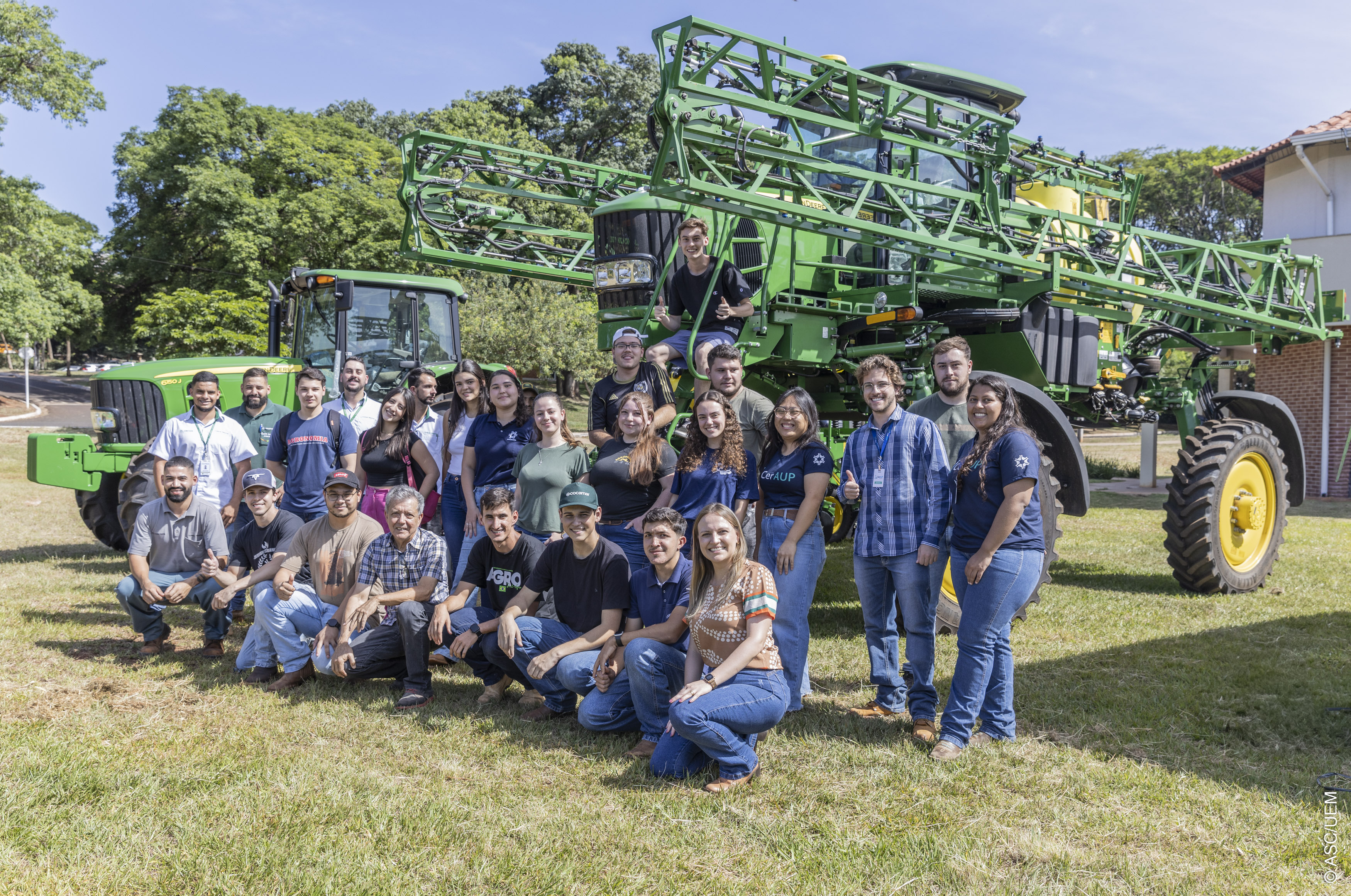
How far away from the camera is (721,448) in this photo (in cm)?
483

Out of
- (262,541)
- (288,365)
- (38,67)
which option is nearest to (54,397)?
(38,67)

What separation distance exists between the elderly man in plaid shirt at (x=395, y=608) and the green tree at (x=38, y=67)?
25.6 meters

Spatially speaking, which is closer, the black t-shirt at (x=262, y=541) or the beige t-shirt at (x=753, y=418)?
the beige t-shirt at (x=753, y=418)

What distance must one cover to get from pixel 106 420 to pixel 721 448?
703cm

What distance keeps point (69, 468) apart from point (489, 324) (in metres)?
18.5

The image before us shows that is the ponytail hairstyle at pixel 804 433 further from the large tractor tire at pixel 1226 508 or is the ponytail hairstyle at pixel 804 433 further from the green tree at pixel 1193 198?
the green tree at pixel 1193 198

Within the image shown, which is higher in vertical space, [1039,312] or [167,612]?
[1039,312]

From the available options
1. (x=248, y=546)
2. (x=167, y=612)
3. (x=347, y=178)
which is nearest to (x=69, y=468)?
(x=167, y=612)

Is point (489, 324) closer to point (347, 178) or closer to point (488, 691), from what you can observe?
point (347, 178)

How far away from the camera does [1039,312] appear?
7406 mm

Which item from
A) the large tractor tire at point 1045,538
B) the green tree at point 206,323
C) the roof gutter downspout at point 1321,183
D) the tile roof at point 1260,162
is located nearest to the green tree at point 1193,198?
the tile roof at point 1260,162

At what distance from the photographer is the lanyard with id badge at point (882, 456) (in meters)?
4.68

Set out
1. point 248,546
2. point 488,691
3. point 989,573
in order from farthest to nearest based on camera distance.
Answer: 1. point 248,546
2. point 488,691
3. point 989,573

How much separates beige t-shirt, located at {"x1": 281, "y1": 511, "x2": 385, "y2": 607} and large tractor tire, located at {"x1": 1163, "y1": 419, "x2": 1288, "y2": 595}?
619 centimetres
